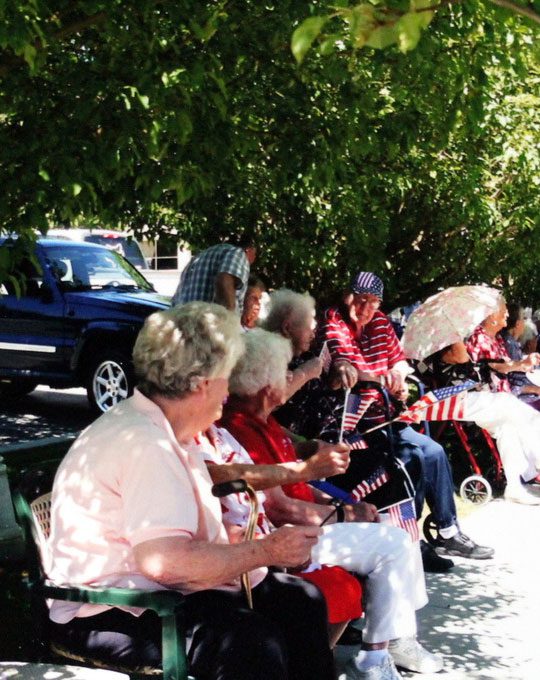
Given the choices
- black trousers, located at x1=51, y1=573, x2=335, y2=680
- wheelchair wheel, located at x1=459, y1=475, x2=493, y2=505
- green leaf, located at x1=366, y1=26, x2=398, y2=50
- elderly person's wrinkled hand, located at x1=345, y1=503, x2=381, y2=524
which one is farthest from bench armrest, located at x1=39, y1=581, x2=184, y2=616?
Result: wheelchair wheel, located at x1=459, y1=475, x2=493, y2=505

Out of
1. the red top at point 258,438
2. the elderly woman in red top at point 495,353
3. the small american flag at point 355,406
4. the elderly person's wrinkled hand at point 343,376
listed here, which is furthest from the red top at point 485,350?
the red top at point 258,438

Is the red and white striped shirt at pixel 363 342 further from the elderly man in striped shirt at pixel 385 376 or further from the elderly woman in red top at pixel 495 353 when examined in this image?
the elderly woman in red top at pixel 495 353

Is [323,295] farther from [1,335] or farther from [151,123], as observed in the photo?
[151,123]

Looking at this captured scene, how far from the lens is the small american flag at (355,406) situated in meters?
6.59

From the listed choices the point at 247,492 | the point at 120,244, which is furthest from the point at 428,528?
the point at 120,244

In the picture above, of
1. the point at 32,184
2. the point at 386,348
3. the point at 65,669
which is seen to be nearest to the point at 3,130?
the point at 32,184

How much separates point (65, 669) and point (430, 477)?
2800mm

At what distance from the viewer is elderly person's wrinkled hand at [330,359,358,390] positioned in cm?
657

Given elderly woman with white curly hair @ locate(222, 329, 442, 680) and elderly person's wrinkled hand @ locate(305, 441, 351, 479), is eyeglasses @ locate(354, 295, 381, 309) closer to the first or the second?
elderly woman with white curly hair @ locate(222, 329, 442, 680)

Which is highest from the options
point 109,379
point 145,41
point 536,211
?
point 145,41

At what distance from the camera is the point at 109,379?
12422 mm

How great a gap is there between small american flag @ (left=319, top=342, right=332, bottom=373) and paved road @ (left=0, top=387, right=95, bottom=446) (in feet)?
16.7

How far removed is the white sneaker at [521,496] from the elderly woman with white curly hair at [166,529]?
494 centimetres

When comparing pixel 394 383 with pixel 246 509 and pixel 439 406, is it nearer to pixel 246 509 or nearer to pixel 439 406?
pixel 439 406
